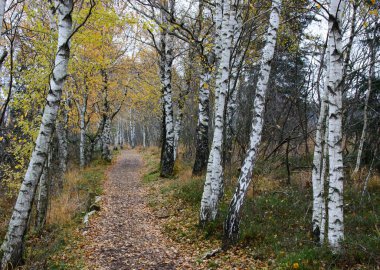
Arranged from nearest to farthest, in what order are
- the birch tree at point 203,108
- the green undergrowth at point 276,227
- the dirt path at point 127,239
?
the green undergrowth at point 276,227, the dirt path at point 127,239, the birch tree at point 203,108

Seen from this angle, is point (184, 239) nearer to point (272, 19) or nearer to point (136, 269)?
point (136, 269)

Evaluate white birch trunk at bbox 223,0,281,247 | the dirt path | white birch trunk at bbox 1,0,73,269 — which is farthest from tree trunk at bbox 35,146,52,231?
white birch trunk at bbox 223,0,281,247

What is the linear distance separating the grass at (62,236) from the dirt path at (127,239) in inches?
13.1

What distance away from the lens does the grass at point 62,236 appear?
6.15 m

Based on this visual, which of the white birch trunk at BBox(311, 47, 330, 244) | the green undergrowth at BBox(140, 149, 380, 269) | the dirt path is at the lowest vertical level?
the dirt path

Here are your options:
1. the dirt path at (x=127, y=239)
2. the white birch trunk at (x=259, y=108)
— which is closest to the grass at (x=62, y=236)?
the dirt path at (x=127, y=239)

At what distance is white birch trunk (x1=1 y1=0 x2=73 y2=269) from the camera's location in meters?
5.55

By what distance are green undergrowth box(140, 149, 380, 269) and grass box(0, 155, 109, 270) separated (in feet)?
7.65

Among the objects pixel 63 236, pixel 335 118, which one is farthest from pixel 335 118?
pixel 63 236

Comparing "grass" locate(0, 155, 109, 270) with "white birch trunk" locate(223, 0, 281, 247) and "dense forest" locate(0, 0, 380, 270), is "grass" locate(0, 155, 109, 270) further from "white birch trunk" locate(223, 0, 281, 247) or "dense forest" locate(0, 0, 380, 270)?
"white birch trunk" locate(223, 0, 281, 247)

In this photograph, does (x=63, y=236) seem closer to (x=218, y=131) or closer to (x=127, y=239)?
(x=127, y=239)

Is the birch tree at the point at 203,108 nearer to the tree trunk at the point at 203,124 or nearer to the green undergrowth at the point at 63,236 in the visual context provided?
the tree trunk at the point at 203,124

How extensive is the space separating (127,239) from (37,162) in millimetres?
3276

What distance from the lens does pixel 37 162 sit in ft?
18.4
